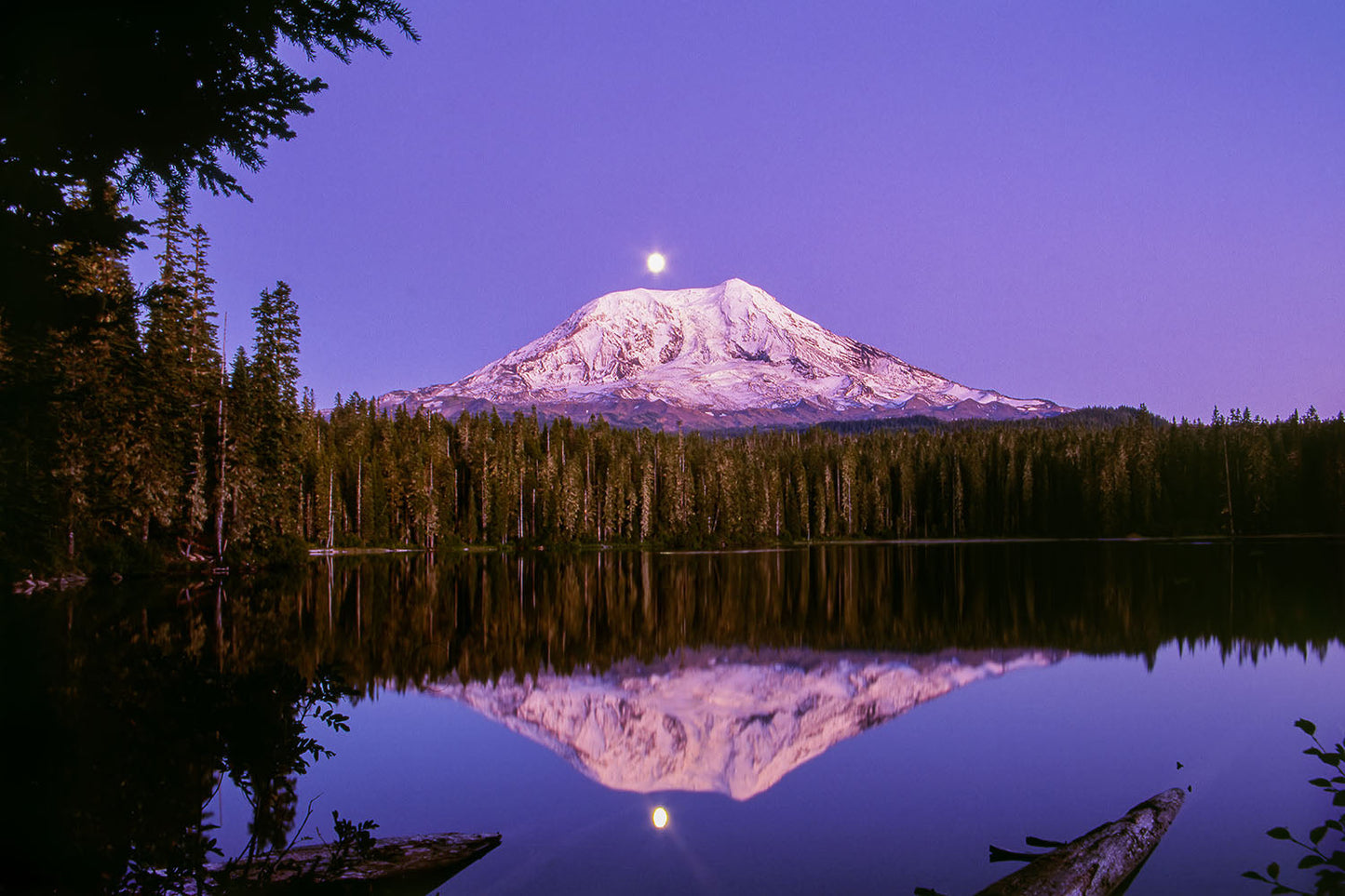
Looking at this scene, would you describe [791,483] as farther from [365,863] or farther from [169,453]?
[365,863]

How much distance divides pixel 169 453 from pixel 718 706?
1430 inches

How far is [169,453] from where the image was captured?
145 feet

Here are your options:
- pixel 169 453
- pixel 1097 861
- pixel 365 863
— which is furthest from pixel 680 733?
pixel 169 453

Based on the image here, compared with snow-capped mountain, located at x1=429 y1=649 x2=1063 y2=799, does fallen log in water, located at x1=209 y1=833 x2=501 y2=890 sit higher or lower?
higher

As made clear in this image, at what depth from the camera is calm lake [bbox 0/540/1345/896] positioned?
29.0ft

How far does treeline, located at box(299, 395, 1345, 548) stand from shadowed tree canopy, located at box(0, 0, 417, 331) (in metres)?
72.6

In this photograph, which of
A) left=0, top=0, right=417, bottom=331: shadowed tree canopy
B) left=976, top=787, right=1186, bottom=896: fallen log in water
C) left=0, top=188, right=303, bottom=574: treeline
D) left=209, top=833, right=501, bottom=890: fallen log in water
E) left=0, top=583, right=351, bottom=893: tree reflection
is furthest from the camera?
left=0, top=188, right=303, bottom=574: treeline

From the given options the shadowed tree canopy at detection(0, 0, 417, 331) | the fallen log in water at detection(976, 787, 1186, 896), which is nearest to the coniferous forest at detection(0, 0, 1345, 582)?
the shadowed tree canopy at detection(0, 0, 417, 331)

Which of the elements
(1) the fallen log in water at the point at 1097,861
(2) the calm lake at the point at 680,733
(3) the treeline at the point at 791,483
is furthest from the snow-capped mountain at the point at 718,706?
(3) the treeline at the point at 791,483

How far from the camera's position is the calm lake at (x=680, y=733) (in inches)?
348

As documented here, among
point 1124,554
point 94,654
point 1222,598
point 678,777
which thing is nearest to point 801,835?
point 678,777

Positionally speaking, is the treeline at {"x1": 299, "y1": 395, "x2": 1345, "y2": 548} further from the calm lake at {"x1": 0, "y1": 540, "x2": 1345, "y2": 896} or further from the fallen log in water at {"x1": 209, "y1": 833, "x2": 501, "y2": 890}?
the fallen log in water at {"x1": 209, "y1": 833, "x2": 501, "y2": 890}

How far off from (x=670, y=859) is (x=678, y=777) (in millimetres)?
3281

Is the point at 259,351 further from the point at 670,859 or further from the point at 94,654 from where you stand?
the point at 670,859
